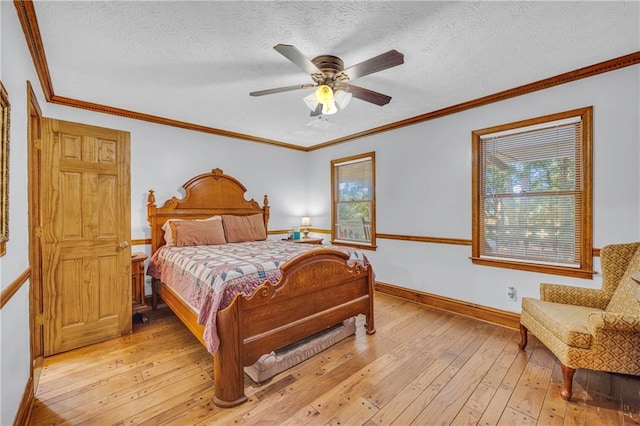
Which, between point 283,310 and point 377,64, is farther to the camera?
point 283,310

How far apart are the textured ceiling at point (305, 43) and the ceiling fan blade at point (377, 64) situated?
0.22 metres

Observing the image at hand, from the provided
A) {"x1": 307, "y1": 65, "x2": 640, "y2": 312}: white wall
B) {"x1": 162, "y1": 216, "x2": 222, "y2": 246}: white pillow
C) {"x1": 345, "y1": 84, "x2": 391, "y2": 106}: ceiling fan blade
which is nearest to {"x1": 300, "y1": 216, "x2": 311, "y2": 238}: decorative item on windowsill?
{"x1": 307, "y1": 65, "x2": 640, "y2": 312}: white wall

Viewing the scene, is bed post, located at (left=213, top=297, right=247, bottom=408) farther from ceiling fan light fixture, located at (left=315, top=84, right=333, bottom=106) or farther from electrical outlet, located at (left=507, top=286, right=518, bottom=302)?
electrical outlet, located at (left=507, top=286, right=518, bottom=302)

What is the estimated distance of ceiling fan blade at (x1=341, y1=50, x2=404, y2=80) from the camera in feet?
6.17

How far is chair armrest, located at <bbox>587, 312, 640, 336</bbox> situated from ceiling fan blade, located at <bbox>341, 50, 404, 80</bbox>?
2.12 meters

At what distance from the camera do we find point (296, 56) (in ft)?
6.26

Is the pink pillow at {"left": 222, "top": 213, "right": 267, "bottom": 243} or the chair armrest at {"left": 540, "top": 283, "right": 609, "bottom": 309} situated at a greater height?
the pink pillow at {"left": 222, "top": 213, "right": 267, "bottom": 243}

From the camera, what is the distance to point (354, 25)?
6.42ft

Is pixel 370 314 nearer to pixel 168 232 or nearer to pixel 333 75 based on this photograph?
pixel 333 75

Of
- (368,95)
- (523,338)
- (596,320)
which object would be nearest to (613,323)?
(596,320)

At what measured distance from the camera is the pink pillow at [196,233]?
358 cm

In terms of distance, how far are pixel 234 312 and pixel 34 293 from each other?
184cm

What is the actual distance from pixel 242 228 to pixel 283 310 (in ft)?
7.33

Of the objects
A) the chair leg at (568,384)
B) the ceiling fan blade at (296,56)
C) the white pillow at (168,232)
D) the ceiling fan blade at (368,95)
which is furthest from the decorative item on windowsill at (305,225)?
the chair leg at (568,384)
